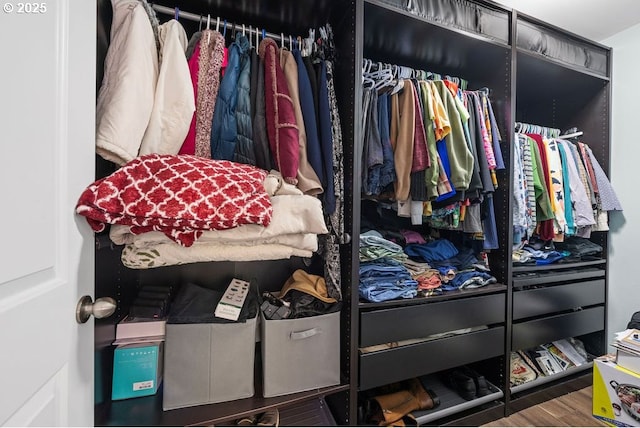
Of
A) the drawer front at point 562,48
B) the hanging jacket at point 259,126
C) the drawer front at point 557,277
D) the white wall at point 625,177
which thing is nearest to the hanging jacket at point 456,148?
the drawer front at point 562,48

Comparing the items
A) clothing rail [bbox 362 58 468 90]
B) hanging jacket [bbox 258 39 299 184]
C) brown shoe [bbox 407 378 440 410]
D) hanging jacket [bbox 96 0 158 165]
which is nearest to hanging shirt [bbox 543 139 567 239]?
clothing rail [bbox 362 58 468 90]

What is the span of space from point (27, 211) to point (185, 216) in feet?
0.95

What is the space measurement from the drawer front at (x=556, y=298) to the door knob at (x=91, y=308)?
175 centimetres

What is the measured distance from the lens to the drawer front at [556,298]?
1491 mm

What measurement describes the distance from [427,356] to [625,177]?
1.85 m

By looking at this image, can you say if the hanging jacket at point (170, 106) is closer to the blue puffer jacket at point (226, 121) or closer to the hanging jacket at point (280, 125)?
the blue puffer jacket at point (226, 121)

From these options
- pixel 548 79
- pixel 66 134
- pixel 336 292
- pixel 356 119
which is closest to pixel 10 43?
pixel 66 134

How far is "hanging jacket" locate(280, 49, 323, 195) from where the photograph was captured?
104 centimetres

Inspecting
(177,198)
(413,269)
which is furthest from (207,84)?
(413,269)

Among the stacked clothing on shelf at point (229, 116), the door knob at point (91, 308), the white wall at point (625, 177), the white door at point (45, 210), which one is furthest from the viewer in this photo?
the white wall at point (625, 177)

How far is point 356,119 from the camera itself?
1.12m

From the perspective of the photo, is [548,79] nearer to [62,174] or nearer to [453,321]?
[453,321]

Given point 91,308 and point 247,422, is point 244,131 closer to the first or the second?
point 91,308

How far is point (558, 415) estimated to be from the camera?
1505mm
